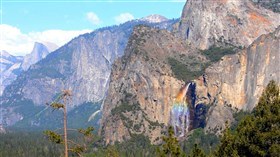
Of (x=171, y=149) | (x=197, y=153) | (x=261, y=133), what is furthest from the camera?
(x=171, y=149)

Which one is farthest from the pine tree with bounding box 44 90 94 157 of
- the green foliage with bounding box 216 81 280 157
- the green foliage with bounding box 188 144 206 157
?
the green foliage with bounding box 216 81 280 157

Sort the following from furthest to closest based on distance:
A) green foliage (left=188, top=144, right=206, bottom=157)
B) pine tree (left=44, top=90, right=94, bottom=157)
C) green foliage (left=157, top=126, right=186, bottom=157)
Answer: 1. green foliage (left=157, top=126, right=186, bottom=157)
2. green foliage (left=188, top=144, right=206, bottom=157)
3. pine tree (left=44, top=90, right=94, bottom=157)

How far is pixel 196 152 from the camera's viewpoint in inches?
2282

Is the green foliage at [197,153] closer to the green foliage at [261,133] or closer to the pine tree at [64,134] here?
the green foliage at [261,133]

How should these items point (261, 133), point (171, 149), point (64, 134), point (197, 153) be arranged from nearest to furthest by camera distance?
point (64, 134), point (261, 133), point (197, 153), point (171, 149)

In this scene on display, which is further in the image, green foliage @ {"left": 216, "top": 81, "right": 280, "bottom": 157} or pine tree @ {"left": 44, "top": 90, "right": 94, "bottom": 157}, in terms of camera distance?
green foliage @ {"left": 216, "top": 81, "right": 280, "bottom": 157}

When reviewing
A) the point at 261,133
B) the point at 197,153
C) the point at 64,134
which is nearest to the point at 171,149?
the point at 197,153

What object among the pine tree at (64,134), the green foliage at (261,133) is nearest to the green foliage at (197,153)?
the green foliage at (261,133)

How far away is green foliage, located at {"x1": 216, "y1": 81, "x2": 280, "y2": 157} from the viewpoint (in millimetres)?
51656

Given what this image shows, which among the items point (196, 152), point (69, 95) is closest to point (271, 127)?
point (196, 152)

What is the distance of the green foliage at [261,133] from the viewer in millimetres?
51656

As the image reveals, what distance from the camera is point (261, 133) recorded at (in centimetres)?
5191

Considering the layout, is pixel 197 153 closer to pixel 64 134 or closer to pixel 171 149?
pixel 171 149

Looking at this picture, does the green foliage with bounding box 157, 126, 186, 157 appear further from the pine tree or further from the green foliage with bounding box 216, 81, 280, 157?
the pine tree
